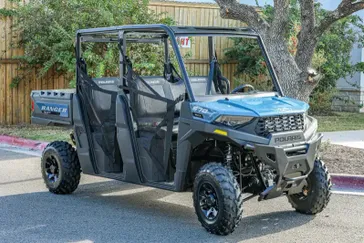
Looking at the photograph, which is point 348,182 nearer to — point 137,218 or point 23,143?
point 137,218

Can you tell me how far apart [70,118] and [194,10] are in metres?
9.16

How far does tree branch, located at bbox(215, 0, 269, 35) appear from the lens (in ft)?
34.1

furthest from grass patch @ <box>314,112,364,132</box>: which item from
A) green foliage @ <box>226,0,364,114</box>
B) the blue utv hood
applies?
the blue utv hood

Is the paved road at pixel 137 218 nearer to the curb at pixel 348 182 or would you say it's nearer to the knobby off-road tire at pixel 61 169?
the knobby off-road tire at pixel 61 169

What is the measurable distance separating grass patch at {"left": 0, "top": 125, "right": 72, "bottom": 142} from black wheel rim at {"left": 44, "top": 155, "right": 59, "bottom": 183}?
3.89 metres

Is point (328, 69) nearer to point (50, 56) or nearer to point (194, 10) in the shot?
point (194, 10)

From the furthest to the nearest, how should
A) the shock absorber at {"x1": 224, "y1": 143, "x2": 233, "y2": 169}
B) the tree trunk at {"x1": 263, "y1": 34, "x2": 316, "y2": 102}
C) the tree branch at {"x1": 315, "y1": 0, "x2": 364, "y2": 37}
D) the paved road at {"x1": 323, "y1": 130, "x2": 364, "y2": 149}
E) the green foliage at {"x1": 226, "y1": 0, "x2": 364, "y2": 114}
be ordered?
1. the green foliage at {"x1": 226, "y1": 0, "x2": 364, "y2": 114}
2. the paved road at {"x1": 323, "y1": 130, "x2": 364, "y2": 149}
3. the tree trunk at {"x1": 263, "y1": 34, "x2": 316, "y2": 102}
4. the tree branch at {"x1": 315, "y1": 0, "x2": 364, "y2": 37}
5. the shock absorber at {"x1": 224, "y1": 143, "x2": 233, "y2": 169}

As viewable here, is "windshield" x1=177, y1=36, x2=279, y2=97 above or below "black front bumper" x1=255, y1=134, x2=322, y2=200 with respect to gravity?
above

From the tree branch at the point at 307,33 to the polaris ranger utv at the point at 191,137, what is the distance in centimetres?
269

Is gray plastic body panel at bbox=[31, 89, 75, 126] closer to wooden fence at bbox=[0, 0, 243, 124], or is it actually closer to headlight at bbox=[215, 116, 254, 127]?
headlight at bbox=[215, 116, 254, 127]

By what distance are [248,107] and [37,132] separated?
7.93m

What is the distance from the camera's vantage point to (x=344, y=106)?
62.2 ft

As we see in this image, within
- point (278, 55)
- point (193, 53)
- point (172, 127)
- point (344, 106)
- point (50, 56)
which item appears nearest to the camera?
point (172, 127)

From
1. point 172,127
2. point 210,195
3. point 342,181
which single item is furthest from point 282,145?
point 342,181
